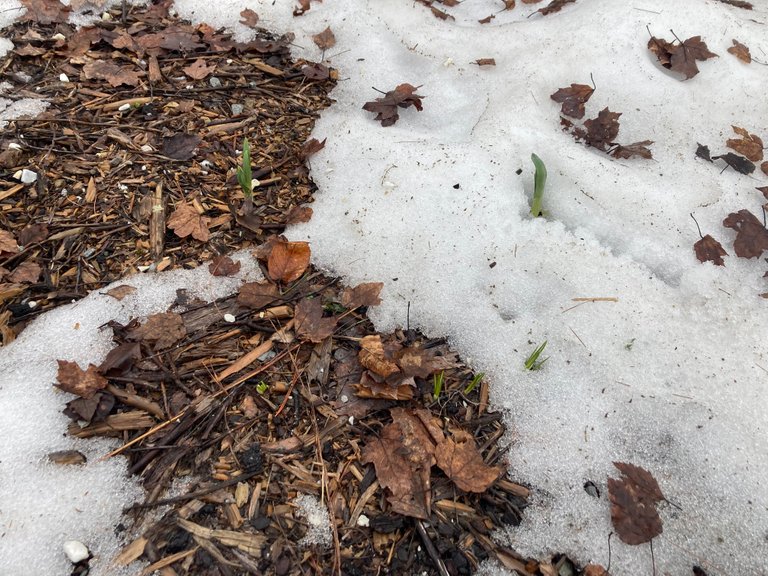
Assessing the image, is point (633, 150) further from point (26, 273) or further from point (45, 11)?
point (45, 11)

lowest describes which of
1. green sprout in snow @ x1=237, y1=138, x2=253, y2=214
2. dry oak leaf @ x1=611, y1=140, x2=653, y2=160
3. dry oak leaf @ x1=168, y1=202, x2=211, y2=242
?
dry oak leaf @ x1=168, y1=202, x2=211, y2=242

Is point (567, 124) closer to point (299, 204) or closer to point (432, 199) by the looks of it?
point (432, 199)

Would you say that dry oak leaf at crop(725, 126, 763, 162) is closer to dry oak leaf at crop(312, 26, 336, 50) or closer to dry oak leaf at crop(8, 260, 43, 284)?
dry oak leaf at crop(312, 26, 336, 50)

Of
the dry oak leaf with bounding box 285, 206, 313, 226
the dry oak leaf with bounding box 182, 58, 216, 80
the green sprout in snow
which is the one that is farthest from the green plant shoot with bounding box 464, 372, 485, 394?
the dry oak leaf with bounding box 182, 58, 216, 80

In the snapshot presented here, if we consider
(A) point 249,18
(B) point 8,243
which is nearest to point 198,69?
(A) point 249,18

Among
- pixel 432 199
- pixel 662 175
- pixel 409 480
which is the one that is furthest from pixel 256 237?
pixel 662 175

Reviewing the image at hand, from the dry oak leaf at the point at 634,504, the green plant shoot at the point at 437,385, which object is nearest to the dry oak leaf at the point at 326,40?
the green plant shoot at the point at 437,385

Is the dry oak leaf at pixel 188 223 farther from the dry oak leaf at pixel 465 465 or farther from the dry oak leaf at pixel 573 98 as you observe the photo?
the dry oak leaf at pixel 573 98
